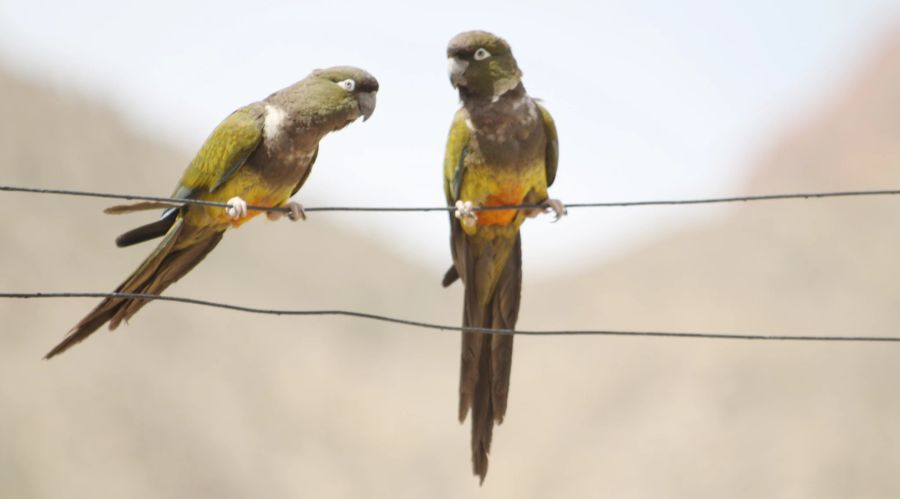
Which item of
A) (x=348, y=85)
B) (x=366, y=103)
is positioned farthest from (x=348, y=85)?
(x=366, y=103)

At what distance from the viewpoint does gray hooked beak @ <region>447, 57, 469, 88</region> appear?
27.8 feet

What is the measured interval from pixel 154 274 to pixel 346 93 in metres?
1.88

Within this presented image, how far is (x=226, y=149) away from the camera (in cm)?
820

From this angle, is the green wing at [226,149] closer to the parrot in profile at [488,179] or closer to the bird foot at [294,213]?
the bird foot at [294,213]

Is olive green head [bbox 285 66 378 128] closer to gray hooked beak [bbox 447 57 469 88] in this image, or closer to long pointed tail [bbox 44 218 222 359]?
gray hooked beak [bbox 447 57 469 88]

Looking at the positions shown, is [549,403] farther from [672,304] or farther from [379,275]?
[379,275]

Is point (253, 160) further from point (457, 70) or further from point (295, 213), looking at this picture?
point (457, 70)

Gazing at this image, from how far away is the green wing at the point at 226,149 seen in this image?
8195mm

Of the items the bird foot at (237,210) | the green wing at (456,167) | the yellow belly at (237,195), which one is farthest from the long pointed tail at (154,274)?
the green wing at (456,167)

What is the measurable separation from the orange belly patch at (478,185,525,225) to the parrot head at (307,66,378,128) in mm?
1097

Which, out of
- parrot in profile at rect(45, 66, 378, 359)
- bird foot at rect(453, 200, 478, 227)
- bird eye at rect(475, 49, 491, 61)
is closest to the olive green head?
parrot in profile at rect(45, 66, 378, 359)

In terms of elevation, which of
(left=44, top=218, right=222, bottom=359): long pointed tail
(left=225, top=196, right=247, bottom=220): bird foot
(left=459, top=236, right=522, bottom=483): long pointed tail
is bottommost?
(left=459, top=236, right=522, bottom=483): long pointed tail

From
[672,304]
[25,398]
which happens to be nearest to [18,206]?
[25,398]

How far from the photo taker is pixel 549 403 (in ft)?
116
